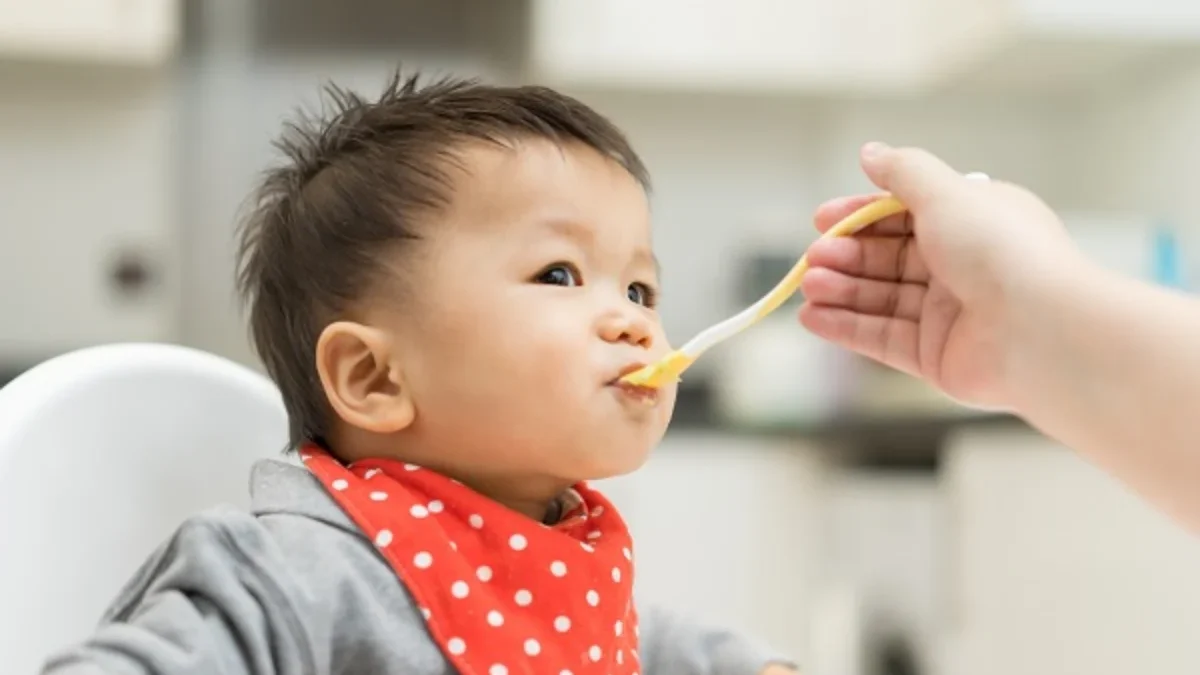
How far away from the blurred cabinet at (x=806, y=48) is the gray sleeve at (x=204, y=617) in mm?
1777

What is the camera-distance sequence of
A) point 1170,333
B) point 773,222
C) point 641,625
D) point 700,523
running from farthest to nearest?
point 773,222
point 700,523
point 641,625
point 1170,333

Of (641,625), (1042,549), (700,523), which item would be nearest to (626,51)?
(700,523)

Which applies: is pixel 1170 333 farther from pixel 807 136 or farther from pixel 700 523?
pixel 807 136

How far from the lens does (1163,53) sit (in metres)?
2.29

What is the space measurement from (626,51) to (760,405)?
69 cm

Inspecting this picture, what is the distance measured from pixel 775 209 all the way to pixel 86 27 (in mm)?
1222

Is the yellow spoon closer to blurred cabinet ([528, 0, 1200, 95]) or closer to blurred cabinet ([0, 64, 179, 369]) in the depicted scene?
blurred cabinet ([528, 0, 1200, 95])

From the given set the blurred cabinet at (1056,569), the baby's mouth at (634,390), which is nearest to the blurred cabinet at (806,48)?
the blurred cabinet at (1056,569)

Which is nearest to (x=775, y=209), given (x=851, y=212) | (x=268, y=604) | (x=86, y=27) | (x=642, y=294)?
(x=86, y=27)

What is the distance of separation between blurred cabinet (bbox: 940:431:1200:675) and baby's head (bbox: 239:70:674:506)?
99 centimetres

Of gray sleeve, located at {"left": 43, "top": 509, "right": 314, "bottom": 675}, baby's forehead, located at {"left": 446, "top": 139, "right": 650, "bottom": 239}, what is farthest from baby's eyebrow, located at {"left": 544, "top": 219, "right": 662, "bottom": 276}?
gray sleeve, located at {"left": 43, "top": 509, "right": 314, "bottom": 675}

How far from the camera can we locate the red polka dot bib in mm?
676

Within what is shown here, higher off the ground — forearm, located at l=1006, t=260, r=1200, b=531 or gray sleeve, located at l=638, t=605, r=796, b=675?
forearm, located at l=1006, t=260, r=1200, b=531

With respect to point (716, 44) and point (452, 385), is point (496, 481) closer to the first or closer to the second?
point (452, 385)
